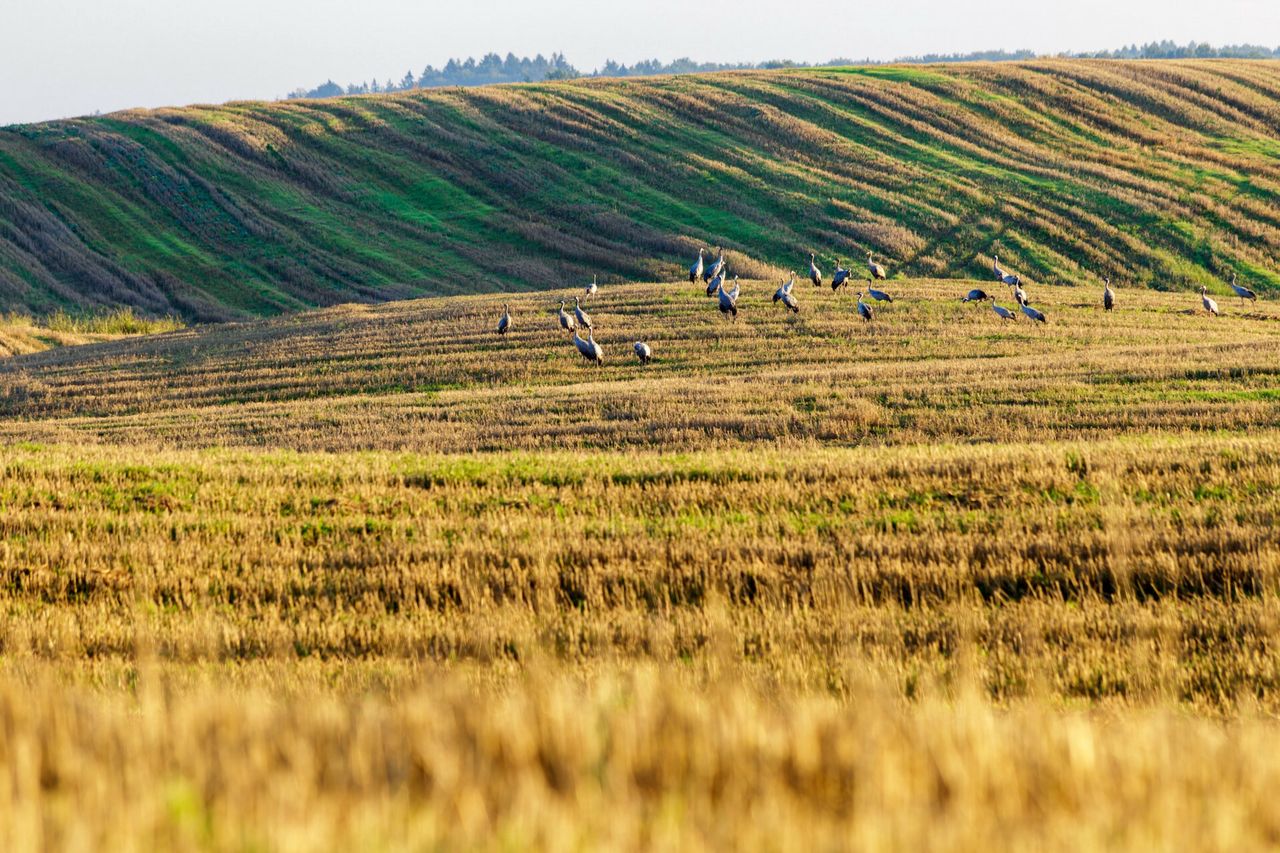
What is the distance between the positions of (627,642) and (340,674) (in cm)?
215

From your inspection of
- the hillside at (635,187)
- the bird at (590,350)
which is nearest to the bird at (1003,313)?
the bird at (590,350)

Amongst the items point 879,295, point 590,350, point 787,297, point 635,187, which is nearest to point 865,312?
point 787,297

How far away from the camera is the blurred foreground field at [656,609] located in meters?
3.95

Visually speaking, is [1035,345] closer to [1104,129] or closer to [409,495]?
[409,495]

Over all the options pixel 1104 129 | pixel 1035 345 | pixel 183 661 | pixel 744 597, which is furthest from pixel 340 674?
pixel 1104 129

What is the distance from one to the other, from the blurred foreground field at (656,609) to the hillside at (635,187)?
2851cm

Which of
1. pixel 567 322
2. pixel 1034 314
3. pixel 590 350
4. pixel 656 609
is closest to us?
pixel 656 609

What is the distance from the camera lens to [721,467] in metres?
15.6

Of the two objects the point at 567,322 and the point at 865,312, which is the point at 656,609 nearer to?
→ the point at 567,322

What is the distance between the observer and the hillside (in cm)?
5806

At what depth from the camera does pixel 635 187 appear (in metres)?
67.9

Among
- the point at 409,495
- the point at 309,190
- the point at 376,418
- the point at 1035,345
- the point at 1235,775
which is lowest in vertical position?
the point at 1235,775

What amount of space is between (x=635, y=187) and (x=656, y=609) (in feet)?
194

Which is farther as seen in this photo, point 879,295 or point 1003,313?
point 879,295
